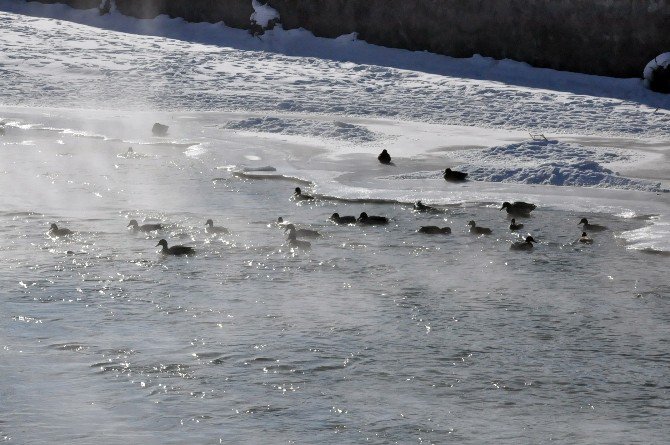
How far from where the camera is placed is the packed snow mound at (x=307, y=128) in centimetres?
1714

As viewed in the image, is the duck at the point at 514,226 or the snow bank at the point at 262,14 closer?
the duck at the point at 514,226

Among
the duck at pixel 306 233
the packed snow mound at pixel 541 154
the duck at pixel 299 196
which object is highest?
the packed snow mound at pixel 541 154

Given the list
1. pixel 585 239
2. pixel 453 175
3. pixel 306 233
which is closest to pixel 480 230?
pixel 585 239

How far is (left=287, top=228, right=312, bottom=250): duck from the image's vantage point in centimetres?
988

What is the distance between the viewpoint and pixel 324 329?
7.44 metres

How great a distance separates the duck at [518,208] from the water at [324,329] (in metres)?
0.17

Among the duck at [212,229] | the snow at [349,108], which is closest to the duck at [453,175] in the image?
the snow at [349,108]

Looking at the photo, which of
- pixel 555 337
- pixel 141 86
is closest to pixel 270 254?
pixel 555 337

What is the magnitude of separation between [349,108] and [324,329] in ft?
41.8

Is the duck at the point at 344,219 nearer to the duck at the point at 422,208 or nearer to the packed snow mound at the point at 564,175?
the duck at the point at 422,208

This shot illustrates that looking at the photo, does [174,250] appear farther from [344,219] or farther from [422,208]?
[422,208]

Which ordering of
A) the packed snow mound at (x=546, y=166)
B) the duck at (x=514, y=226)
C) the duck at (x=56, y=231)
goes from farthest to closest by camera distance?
the packed snow mound at (x=546, y=166) → the duck at (x=514, y=226) → the duck at (x=56, y=231)

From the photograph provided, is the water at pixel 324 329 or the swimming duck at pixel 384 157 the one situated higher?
the swimming duck at pixel 384 157

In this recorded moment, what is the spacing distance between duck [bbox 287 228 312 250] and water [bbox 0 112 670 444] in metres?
0.12
